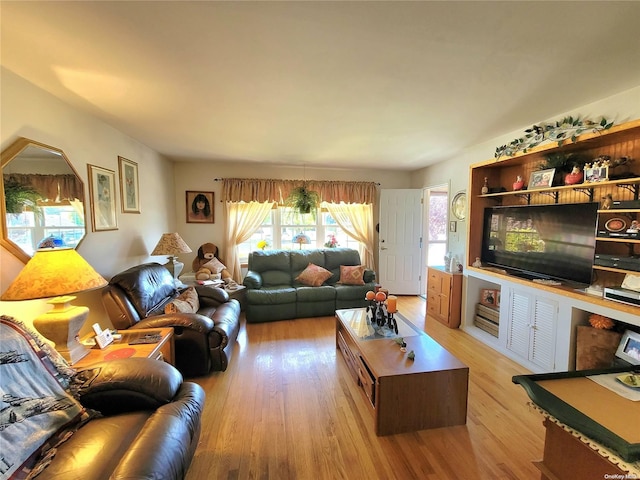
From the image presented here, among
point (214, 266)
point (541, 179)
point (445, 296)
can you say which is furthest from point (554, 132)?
point (214, 266)

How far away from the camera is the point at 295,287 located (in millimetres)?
3980

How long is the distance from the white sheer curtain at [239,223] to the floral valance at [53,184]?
8.16 ft

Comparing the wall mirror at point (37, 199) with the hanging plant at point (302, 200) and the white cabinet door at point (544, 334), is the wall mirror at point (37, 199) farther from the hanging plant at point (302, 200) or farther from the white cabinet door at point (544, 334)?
the white cabinet door at point (544, 334)

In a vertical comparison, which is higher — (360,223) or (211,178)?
(211,178)

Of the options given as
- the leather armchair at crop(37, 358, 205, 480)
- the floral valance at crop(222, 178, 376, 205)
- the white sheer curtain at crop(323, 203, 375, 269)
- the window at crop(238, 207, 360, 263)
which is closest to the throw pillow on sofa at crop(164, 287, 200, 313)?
the leather armchair at crop(37, 358, 205, 480)

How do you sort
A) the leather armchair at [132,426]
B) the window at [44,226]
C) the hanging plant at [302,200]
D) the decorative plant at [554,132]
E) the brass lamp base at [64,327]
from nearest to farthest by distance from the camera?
the leather armchair at [132,426] → the brass lamp base at [64,327] → the window at [44,226] → the decorative plant at [554,132] → the hanging plant at [302,200]

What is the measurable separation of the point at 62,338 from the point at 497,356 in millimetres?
3599

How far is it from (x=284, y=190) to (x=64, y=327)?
145 inches

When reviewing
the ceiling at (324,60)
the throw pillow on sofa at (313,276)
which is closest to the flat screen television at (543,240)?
the ceiling at (324,60)

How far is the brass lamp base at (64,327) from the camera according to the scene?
1580 millimetres

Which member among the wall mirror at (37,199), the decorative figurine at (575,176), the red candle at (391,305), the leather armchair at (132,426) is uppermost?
the decorative figurine at (575,176)

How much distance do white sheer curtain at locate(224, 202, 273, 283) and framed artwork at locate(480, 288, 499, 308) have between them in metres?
3.51

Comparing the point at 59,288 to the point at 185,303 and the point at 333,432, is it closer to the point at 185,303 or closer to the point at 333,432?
the point at 185,303

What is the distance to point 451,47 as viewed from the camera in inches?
58.6
